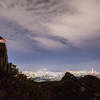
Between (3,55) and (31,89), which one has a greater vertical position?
(3,55)

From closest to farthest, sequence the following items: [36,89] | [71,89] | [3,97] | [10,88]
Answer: [3,97]
[10,88]
[36,89]
[71,89]

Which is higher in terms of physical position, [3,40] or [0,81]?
[3,40]

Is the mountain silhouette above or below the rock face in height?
below

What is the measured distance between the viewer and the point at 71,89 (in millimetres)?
32219

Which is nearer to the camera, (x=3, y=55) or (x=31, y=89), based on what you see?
(x=31, y=89)

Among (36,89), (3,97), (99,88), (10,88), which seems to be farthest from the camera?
(99,88)

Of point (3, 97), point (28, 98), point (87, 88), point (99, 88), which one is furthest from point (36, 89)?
point (99, 88)

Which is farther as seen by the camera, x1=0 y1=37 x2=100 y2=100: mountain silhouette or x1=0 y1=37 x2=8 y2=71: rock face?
x1=0 y1=37 x2=8 y2=71: rock face

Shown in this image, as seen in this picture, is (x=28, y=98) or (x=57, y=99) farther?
(x=57, y=99)

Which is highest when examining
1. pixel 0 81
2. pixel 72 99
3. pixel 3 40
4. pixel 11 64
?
pixel 3 40

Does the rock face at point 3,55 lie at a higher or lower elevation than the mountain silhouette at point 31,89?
higher

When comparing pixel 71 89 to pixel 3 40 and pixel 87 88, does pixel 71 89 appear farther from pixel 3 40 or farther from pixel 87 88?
pixel 3 40

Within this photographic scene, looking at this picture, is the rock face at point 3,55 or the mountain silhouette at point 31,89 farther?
the rock face at point 3,55

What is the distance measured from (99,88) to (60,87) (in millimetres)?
10329
